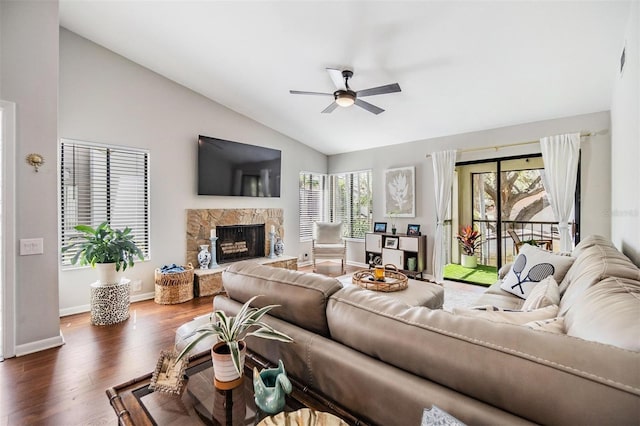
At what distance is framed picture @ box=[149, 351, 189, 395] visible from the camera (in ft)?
3.53

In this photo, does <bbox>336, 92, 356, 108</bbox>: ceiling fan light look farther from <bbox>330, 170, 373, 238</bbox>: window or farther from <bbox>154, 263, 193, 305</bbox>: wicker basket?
<bbox>154, 263, 193, 305</bbox>: wicker basket

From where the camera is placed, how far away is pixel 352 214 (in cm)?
641

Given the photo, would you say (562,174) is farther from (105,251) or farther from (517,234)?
(105,251)

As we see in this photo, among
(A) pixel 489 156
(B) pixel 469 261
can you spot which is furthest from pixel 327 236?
(A) pixel 489 156

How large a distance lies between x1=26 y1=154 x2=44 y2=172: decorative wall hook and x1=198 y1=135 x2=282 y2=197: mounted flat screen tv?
1996 mm

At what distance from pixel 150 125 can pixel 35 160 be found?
1696 millimetres

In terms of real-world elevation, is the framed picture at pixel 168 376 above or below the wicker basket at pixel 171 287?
above

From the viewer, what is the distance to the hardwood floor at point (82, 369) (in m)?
1.82

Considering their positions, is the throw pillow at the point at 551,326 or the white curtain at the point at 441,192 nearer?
the throw pillow at the point at 551,326

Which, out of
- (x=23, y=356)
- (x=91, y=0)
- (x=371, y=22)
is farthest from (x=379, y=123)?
(x=23, y=356)

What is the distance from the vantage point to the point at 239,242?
200 inches

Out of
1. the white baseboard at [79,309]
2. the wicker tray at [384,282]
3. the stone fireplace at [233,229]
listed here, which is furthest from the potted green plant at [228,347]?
the stone fireplace at [233,229]

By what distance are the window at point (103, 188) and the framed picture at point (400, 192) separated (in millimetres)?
4085

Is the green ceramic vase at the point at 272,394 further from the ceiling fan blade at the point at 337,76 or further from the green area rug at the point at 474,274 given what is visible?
the green area rug at the point at 474,274
